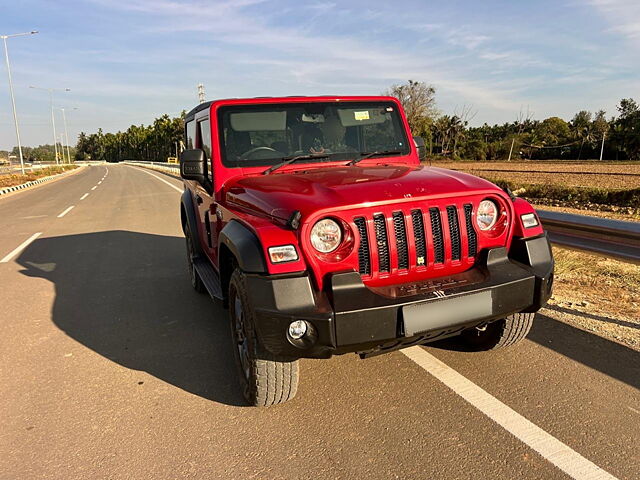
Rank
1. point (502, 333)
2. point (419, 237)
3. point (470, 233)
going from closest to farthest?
point (419, 237) → point (470, 233) → point (502, 333)

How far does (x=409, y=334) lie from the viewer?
2564 mm

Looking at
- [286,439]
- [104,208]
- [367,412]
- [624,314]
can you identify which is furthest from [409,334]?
[104,208]

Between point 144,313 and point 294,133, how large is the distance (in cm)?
245

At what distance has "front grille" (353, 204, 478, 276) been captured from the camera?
109 inches

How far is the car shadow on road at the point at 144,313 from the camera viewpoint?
3684 millimetres

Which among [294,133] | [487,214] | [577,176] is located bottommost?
[577,176]

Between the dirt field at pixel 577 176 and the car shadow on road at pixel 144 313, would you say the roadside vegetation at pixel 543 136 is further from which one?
the car shadow on road at pixel 144 313

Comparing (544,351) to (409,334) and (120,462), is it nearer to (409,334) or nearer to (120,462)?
(409,334)

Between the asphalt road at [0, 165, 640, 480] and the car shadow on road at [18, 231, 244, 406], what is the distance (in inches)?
0.9

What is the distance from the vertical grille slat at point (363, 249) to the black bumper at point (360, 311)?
12cm

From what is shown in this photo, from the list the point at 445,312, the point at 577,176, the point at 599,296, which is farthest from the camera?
the point at 577,176

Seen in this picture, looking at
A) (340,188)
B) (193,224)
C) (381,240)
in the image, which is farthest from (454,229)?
(193,224)

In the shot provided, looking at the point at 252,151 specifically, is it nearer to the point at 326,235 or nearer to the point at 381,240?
the point at 326,235

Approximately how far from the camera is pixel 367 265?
2768 millimetres
